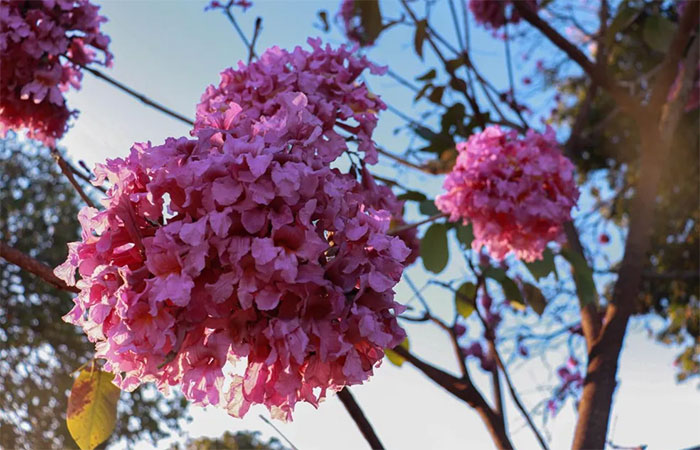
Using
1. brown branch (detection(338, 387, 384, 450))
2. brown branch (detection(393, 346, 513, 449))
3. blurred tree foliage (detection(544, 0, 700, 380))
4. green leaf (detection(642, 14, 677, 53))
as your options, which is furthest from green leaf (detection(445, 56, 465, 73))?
blurred tree foliage (detection(544, 0, 700, 380))

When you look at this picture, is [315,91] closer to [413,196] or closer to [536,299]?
[413,196]

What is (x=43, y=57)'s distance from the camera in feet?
5.20

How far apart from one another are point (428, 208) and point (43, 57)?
1.11 metres

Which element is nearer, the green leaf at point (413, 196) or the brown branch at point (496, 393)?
the green leaf at point (413, 196)

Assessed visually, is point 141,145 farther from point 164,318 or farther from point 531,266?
point 531,266

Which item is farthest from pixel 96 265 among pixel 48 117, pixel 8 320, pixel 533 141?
pixel 8 320

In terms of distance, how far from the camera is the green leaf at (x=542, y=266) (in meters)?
1.82

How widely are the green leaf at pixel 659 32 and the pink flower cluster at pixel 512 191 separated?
1.41 metres

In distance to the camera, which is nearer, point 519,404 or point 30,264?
point 30,264

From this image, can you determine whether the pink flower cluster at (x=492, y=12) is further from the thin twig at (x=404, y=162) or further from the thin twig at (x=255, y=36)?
the thin twig at (x=255, y=36)

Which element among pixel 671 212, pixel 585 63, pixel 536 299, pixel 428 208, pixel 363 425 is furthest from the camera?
pixel 671 212

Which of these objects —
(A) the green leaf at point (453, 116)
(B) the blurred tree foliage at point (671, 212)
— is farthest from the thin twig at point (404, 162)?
→ (B) the blurred tree foliage at point (671, 212)

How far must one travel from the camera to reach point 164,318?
70 centimetres

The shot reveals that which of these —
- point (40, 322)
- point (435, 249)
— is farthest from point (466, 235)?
point (40, 322)
